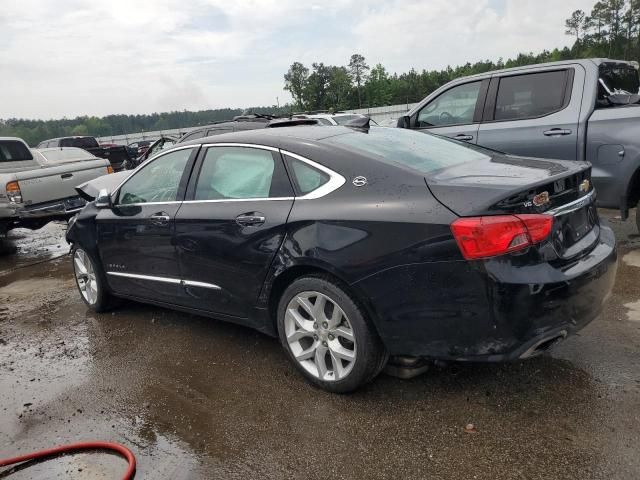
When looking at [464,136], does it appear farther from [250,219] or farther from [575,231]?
[250,219]

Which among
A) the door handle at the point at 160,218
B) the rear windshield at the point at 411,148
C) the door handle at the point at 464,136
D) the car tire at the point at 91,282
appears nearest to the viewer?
the rear windshield at the point at 411,148

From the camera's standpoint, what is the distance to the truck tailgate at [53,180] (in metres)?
7.89

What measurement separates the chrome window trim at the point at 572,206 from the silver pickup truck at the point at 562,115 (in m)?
2.39

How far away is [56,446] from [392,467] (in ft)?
6.07

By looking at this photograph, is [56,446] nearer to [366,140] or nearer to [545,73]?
[366,140]

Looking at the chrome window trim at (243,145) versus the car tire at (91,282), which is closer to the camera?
the chrome window trim at (243,145)

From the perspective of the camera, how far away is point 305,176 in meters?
3.25

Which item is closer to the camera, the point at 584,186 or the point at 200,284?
the point at 584,186

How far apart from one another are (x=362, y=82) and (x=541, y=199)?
86.6 metres

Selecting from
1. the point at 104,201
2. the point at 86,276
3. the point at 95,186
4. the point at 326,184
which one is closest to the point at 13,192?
the point at 95,186

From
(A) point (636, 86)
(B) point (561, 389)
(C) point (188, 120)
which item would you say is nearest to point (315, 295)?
(B) point (561, 389)

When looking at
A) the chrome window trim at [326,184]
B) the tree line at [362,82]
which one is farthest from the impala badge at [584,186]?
the tree line at [362,82]

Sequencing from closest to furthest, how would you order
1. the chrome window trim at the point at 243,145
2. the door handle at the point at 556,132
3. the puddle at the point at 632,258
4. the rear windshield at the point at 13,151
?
1. the chrome window trim at the point at 243,145
2. the puddle at the point at 632,258
3. the door handle at the point at 556,132
4. the rear windshield at the point at 13,151

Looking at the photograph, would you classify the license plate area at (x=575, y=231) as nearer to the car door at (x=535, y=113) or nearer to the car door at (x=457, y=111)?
the car door at (x=535, y=113)
